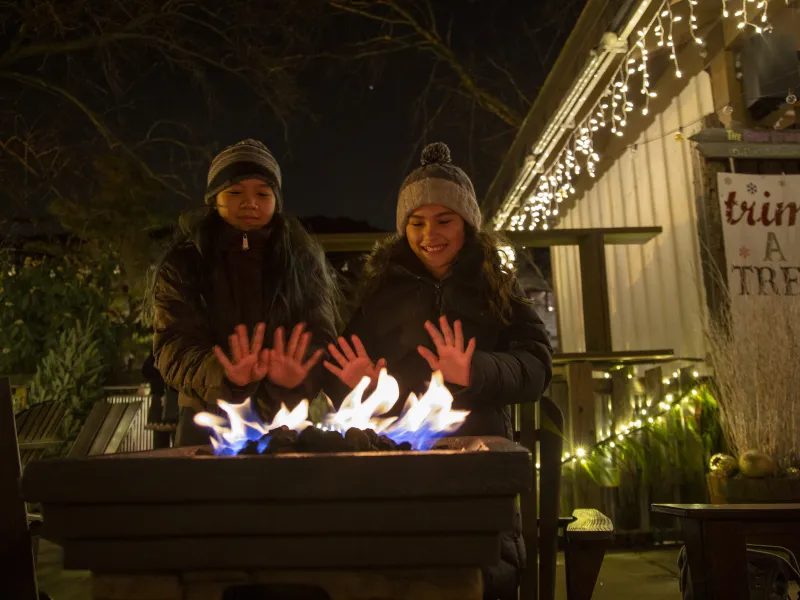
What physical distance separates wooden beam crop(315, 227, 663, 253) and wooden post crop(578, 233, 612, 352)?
0.38ft

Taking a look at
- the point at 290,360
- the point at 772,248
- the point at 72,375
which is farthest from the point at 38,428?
the point at 772,248

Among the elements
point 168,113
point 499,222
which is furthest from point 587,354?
point 168,113

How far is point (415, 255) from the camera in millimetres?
2566

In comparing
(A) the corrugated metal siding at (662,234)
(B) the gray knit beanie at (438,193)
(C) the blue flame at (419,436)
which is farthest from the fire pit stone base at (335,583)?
(A) the corrugated metal siding at (662,234)

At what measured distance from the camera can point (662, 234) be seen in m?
6.21

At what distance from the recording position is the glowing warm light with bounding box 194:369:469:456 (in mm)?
1835

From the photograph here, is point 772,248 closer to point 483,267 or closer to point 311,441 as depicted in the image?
point 483,267

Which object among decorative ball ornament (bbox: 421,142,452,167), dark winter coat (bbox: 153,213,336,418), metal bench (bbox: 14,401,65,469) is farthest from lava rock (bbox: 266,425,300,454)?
metal bench (bbox: 14,401,65,469)

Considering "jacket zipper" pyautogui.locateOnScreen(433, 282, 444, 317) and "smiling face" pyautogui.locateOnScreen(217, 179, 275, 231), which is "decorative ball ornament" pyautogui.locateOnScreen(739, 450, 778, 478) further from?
"smiling face" pyautogui.locateOnScreen(217, 179, 275, 231)

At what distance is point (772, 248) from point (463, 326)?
3.78 meters

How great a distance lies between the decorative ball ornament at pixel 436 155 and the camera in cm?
271

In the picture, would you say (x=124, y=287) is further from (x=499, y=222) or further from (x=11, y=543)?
(x=11, y=543)

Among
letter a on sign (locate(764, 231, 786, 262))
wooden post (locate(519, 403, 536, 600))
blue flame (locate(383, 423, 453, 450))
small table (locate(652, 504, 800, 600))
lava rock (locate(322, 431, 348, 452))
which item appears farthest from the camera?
letter a on sign (locate(764, 231, 786, 262))

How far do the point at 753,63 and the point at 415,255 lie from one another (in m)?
3.77
